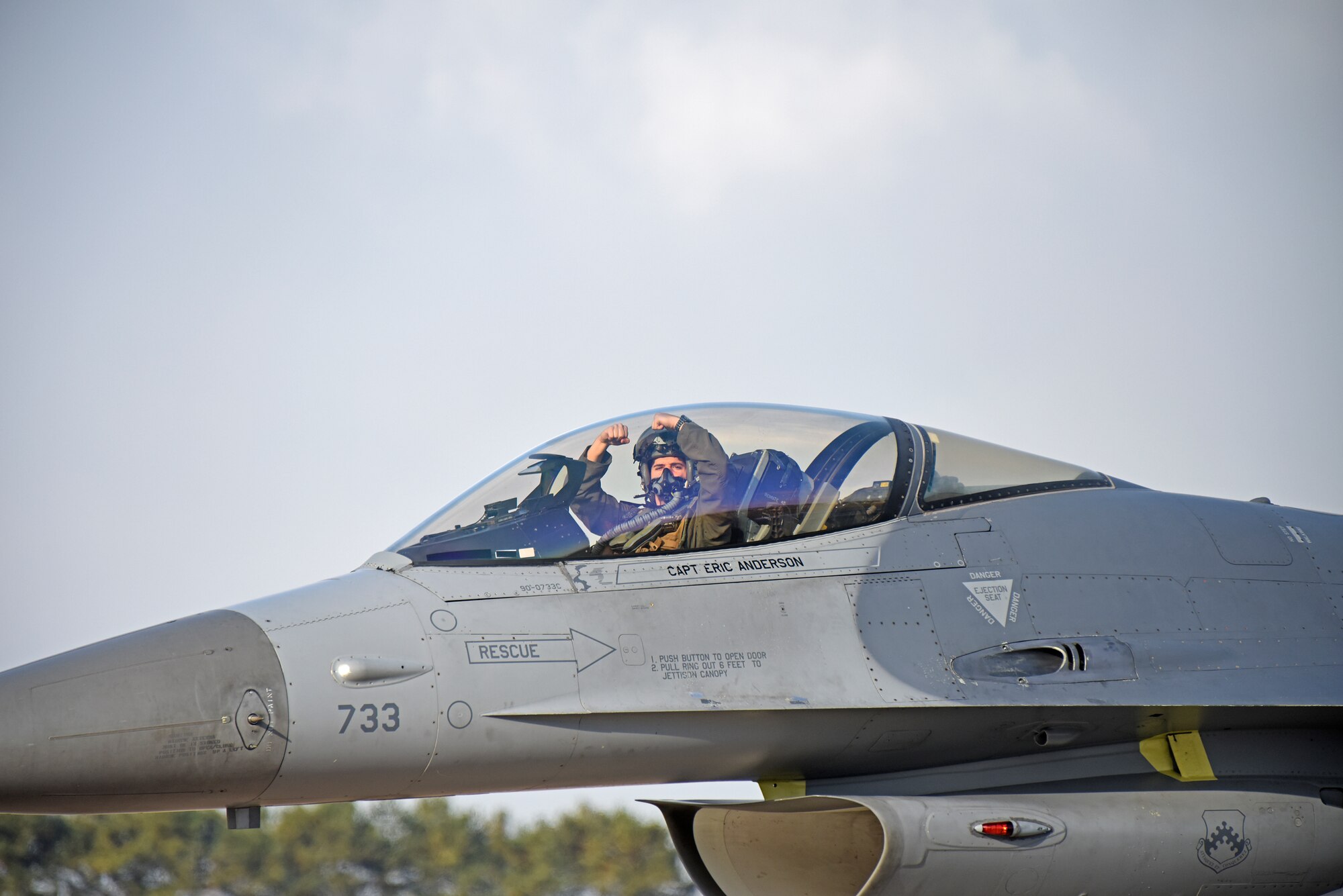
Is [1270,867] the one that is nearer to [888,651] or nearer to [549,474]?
[888,651]

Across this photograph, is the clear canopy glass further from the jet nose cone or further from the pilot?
the jet nose cone

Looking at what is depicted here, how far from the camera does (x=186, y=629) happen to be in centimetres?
414

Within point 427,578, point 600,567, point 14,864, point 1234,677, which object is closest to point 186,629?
point 427,578

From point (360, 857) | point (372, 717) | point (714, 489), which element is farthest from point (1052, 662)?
point (360, 857)

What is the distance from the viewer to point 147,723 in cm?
384

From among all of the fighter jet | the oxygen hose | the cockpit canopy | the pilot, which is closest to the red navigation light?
the fighter jet

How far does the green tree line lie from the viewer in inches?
648

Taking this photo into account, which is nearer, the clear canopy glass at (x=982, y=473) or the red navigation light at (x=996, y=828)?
the red navigation light at (x=996, y=828)

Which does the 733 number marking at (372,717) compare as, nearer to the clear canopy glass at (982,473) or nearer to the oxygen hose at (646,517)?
the oxygen hose at (646,517)

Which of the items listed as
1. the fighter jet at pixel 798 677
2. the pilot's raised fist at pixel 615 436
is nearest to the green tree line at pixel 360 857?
the fighter jet at pixel 798 677

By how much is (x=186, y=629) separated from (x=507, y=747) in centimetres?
124

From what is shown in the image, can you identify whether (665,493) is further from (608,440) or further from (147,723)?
(147,723)

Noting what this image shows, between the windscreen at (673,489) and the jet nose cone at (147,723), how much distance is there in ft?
3.03

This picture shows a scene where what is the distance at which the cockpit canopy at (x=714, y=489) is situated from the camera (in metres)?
4.86
